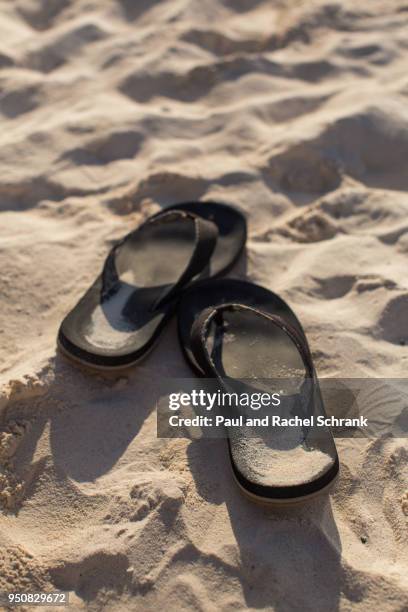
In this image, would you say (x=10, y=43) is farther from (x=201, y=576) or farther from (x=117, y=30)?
(x=201, y=576)

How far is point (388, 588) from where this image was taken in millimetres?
1266

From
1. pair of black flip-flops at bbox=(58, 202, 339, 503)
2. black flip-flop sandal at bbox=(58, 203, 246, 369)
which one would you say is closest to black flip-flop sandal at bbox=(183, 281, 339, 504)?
pair of black flip-flops at bbox=(58, 202, 339, 503)

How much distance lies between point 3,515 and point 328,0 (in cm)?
299

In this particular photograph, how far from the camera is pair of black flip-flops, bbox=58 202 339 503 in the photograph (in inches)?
57.1

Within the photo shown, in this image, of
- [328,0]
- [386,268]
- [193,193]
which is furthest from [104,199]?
[328,0]

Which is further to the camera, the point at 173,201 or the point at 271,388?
the point at 173,201

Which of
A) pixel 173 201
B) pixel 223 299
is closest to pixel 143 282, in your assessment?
pixel 223 299

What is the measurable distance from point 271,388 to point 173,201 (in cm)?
95

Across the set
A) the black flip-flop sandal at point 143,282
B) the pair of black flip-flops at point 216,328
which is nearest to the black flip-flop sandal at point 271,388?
the pair of black flip-flops at point 216,328

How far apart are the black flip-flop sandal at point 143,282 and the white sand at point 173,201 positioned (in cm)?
8

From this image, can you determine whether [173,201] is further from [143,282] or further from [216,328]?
[216,328]

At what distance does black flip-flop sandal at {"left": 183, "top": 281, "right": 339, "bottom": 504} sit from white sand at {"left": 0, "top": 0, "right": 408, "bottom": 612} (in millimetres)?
66

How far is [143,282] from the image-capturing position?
195 centimetres

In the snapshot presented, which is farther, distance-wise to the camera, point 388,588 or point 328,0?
point 328,0
